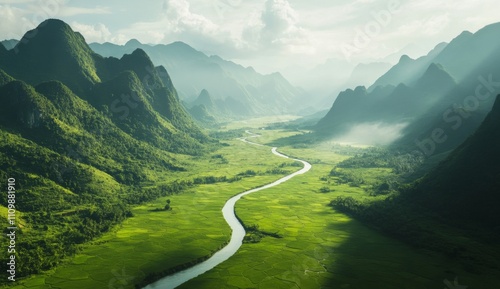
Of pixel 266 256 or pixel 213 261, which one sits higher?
pixel 266 256

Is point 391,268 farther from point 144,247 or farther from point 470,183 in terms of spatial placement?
point 144,247

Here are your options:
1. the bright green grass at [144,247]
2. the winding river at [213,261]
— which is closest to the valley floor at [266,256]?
the bright green grass at [144,247]

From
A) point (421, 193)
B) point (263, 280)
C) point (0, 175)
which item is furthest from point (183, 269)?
point (421, 193)

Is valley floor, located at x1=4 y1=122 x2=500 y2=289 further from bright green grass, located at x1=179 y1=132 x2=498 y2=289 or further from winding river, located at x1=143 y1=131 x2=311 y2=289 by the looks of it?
winding river, located at x1=143 y1=131 x2=311 y2=289

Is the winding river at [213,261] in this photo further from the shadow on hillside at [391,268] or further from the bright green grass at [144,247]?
the shadow on hillside at [391,268]

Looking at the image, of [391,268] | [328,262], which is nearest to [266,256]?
[328,262]

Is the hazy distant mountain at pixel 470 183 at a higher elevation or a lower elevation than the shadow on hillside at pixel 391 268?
higher

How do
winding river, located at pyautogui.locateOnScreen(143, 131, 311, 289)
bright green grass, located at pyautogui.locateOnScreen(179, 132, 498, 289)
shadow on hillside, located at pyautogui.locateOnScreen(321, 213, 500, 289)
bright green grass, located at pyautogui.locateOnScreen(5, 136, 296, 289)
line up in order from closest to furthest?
shadow on hillside, located at pyautogui.locateOnScreen(321, 213, 500, 289) → bright green grass, located at pyautogui.locateOnScreen(179, 132, 498, 289) → bright green grass, located at pyautogui.locateOnScreen(5, 136, 296, 289) → winding river, located at pyautogui.locateOnScreen(143, 131, 311, 289)

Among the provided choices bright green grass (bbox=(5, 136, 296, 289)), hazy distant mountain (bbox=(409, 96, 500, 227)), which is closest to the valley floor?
bright green grass (bbox=(5, 136, 296, 289))

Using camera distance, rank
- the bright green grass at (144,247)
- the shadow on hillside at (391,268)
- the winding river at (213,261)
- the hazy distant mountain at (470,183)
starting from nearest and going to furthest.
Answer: the shadow on hillside at (391,268), the bright green grass at (144,247), the winding river at (213,261), the hazy distant mountain at (470,183)
